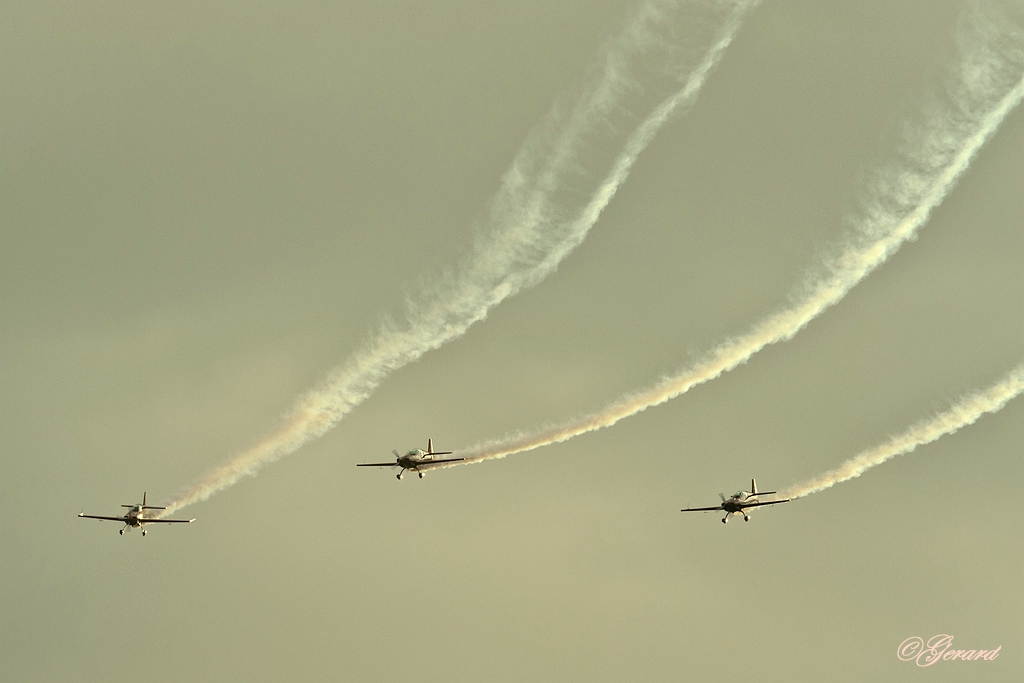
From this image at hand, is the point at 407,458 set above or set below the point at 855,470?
above

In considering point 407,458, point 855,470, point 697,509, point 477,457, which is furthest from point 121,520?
point 855,470

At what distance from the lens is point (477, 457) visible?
6556 cm

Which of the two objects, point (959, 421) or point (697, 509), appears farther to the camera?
point (697, 509)

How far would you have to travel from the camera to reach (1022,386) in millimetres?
56250

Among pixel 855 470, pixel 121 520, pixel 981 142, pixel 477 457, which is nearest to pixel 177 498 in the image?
pixel 121 520

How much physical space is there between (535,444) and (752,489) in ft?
44.7

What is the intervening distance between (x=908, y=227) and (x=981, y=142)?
452cm

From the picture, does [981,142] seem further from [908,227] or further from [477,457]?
[477,457]

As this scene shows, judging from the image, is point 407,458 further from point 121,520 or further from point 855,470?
point 855,470

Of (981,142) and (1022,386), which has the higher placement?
(981,142)

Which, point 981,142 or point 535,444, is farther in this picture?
point 535,444

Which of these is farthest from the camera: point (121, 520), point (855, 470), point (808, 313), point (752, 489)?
point (121, 520)

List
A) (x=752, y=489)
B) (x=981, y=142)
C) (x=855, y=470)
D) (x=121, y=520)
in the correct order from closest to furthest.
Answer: (x=981, y=142)
(x=855, y=470)
(x=752, y=489)
(x=121, y=520)

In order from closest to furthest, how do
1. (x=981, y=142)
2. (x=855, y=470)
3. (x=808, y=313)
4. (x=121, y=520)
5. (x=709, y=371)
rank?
1. (x=981, y=142)
2. (x=808, y=313)
3. (x=709, y=371)
4. (x=855, y=470)
5. (x=121, y=520)
